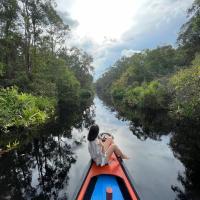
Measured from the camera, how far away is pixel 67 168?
7684 millimetres

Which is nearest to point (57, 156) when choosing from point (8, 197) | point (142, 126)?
point (8, 197)

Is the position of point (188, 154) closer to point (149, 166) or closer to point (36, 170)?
point (149, 166)

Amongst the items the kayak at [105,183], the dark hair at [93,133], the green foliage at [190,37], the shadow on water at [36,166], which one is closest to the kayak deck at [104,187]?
the kayak at [105,183]

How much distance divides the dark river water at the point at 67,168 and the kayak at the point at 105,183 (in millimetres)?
339

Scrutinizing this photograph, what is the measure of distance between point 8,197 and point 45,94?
15895mm

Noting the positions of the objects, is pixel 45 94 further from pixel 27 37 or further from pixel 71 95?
pixel 71 95

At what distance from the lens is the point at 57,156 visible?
29.7ft

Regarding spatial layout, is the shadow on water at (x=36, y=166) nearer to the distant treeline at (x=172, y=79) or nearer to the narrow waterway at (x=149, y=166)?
the narrow waterway at (x=149, y=166)

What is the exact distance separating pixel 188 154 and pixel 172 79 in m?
10.9

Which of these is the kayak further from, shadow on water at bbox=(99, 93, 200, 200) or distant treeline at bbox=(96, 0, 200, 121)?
distant treeline at bbox=(96, 0, 200, 121)

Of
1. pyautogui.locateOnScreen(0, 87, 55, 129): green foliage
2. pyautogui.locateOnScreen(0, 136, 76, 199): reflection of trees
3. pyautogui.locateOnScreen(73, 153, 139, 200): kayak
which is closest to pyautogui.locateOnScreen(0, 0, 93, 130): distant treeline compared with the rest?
pyautogui.locateOnScreen(0, 87, 55, 129): green foliage

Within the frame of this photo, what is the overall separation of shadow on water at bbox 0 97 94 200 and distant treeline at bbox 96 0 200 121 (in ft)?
23.2

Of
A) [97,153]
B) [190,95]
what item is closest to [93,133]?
[97,153]

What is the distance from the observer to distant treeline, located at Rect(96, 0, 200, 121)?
14.2 metres
